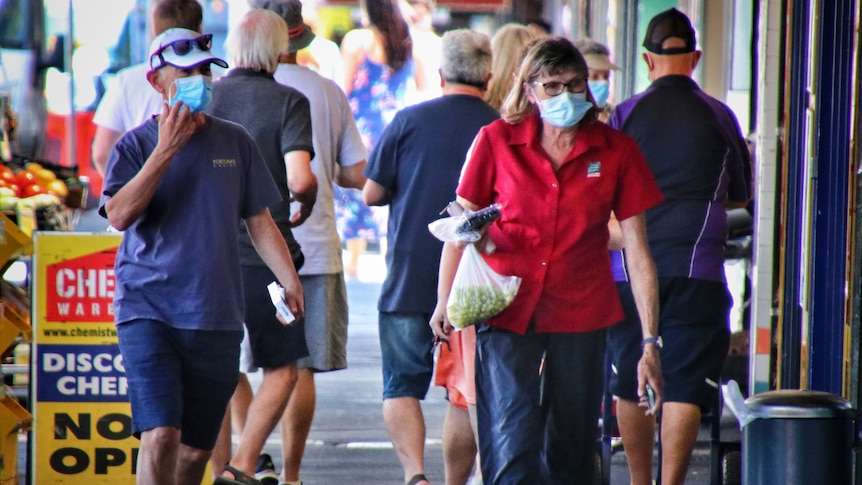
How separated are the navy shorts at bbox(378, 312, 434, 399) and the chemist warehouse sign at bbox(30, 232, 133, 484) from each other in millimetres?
1171

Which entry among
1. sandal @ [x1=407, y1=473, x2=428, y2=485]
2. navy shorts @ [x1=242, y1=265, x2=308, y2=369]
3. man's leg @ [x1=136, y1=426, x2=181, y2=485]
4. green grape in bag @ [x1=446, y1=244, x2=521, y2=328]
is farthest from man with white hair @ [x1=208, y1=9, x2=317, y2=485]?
green grape in bag @ [x1=446, y1=244, x2=521, y2=328]

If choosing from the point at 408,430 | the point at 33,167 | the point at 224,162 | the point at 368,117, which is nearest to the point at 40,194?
the point at 33,167

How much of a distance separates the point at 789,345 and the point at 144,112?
3.73m

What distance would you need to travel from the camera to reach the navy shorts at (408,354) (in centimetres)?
646

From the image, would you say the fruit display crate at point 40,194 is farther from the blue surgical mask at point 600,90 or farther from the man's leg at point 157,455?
the blue surgical mask at point 600,90

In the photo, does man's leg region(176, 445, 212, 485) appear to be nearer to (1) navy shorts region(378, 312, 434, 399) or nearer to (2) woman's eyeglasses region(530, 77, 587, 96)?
(1) navy shorts region(378, 312, 434, 399)

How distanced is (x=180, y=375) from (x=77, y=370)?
1.53m

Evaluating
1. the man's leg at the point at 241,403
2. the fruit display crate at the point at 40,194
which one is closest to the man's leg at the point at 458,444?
the man's leg at the point at 241,403

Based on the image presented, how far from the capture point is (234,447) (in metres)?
8.27

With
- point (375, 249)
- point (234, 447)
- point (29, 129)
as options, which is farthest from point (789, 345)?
point (375, 249)

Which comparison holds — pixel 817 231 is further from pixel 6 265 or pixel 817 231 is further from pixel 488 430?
pixel 6 265

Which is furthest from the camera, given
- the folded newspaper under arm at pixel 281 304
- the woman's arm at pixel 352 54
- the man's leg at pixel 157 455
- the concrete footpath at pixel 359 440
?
the woman's arm at pixel 352 54

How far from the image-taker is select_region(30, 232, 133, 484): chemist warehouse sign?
6.33 m

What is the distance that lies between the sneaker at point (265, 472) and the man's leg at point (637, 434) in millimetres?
A: 1668
